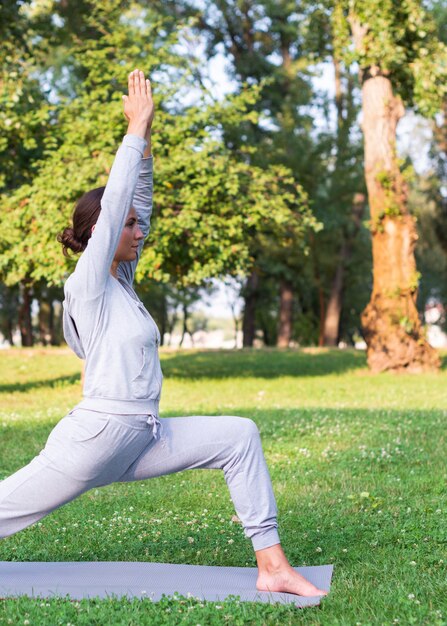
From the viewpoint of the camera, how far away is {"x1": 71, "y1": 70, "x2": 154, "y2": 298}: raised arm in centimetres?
407

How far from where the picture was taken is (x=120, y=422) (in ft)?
13.4

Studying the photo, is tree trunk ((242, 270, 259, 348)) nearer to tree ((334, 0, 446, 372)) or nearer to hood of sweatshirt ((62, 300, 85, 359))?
tree ((334, 0, 446, 372))

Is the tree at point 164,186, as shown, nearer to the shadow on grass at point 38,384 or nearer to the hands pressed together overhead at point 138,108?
the shadow on grass at point 38,384

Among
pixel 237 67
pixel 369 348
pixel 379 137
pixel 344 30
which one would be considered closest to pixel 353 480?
pixel 369 348

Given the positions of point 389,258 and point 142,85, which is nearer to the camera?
point 142,85

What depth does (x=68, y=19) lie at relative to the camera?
2303 cm

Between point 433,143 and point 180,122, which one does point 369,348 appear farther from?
point 433,143

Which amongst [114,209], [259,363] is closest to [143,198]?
[114,209]

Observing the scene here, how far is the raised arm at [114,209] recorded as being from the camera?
407 cm

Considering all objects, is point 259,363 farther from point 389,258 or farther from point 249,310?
point 249,310

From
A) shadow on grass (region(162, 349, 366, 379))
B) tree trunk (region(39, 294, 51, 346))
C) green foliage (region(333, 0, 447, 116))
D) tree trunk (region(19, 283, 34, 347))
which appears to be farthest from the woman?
tree trunk (region(39, 294, 51, 346))

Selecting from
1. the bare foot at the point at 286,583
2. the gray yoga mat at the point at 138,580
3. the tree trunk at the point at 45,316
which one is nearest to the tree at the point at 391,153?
the gray yoga mat at the point at 138,580

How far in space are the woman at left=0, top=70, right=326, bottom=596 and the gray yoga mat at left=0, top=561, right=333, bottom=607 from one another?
0.26 meters

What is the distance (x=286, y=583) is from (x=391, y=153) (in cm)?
1672
